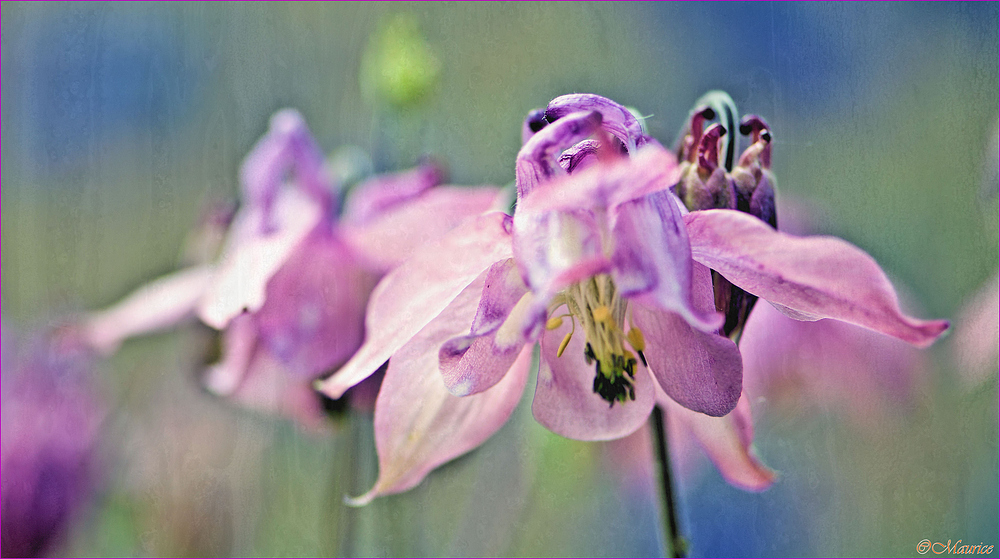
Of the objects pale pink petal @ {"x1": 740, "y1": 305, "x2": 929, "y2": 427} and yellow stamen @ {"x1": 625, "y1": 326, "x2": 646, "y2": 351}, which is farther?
pale pink petal @ {"x1": 740, "y1": 305, "x2": 929, "y2": 427}

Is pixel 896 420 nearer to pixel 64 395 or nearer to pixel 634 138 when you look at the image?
pixel 634 138

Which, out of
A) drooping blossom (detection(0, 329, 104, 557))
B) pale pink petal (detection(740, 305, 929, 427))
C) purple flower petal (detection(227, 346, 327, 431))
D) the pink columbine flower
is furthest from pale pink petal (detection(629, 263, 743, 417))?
drooping blossom (detection(0, 329, 104, 557))

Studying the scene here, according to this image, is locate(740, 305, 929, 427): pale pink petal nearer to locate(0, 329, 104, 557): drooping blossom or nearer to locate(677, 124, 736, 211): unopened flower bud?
locate(677, 124, 736, 211): unopened flower bud

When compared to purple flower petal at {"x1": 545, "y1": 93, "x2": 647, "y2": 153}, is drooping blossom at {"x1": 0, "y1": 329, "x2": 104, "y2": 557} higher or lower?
lower

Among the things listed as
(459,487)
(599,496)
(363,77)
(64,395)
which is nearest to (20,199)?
(64,395)

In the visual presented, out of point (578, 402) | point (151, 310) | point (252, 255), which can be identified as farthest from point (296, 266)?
point (578, 402)

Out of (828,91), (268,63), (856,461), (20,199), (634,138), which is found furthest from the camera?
(20,199)
